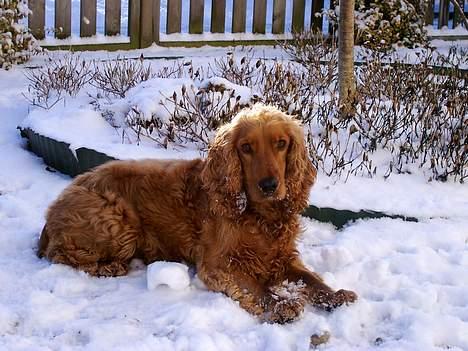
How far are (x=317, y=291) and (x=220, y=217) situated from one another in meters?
0.66

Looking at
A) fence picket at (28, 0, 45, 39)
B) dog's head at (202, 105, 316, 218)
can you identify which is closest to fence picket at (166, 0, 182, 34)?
fence picket at (28, 0, 45, 39)

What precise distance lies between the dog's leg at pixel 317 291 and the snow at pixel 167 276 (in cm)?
56

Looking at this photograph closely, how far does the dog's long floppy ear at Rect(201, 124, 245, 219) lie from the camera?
379cm

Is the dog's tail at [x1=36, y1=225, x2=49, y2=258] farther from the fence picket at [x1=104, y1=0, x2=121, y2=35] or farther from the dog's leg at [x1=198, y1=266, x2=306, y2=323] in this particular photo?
the fence picket at [x1=104, y1=0, x2=121, y2=35]

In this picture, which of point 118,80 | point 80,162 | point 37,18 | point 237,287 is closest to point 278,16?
point 37,18

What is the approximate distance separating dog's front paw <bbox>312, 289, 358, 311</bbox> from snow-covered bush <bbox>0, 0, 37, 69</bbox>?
589 centimetres

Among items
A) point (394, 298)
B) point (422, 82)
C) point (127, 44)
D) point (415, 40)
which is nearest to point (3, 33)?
point (127, 44)

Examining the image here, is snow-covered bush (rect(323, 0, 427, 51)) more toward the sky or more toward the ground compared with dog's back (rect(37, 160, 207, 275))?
more toward the sky

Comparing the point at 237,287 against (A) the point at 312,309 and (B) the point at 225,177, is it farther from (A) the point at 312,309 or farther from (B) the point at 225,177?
(B) the point at 225,177

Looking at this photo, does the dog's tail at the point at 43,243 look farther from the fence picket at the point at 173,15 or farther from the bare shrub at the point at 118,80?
the fence picket at the point at 173,15

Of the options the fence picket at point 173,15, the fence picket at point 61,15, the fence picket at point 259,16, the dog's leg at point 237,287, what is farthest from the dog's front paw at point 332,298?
the fence picket at point 259,16

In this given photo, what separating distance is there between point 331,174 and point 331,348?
220cm

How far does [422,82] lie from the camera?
21.1 feet

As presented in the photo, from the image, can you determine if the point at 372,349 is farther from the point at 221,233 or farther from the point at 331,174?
the point at 331,174
